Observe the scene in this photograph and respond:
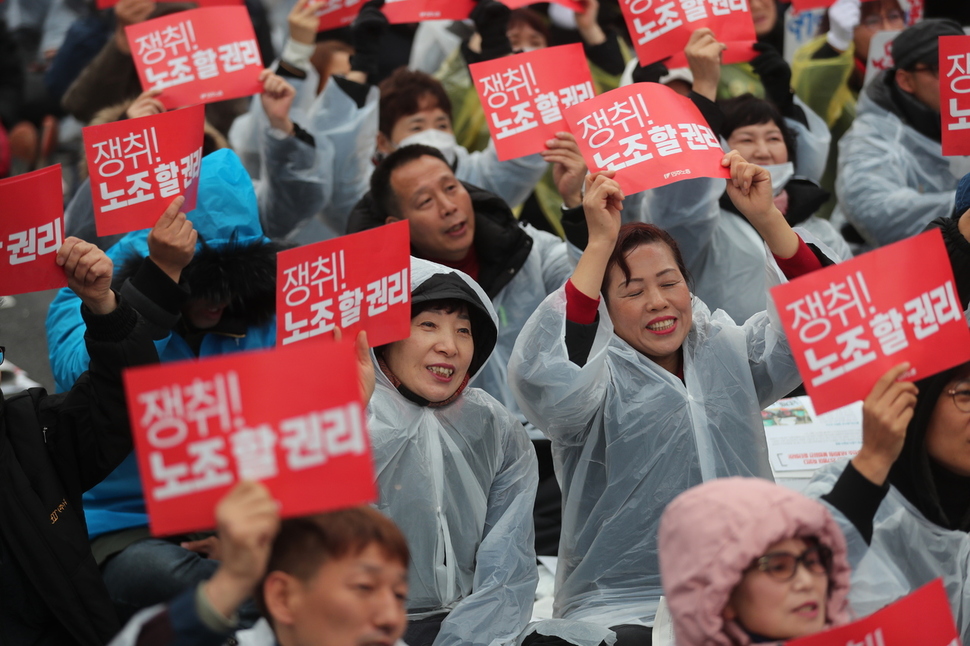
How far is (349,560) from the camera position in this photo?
2.04m

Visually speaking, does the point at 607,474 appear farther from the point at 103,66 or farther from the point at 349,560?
Answer: the point at 103,66

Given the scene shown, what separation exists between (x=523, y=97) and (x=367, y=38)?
1462 millimetres

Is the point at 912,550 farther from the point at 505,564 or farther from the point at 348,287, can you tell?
the point at 348,287

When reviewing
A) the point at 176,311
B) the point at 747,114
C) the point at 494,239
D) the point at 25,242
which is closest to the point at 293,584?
the point at 176,311

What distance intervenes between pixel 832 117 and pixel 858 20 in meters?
0.52

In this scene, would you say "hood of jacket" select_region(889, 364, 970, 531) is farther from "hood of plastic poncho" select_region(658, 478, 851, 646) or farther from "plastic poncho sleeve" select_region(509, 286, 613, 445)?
"plastic poncho sleeve" select_region(509, 286, 613, 445)

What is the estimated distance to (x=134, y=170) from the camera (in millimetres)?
3191

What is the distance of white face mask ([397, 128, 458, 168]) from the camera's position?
5051 millimetres

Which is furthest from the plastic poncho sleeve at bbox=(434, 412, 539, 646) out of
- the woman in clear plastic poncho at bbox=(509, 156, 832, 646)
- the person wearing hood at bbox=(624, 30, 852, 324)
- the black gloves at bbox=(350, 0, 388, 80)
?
the black gloves at bbox=(350, 0, 388, 80)

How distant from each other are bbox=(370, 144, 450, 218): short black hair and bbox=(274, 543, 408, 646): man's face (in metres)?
2.43

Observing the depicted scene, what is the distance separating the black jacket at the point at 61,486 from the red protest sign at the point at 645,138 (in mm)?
1401

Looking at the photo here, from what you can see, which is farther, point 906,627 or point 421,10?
point 421,10

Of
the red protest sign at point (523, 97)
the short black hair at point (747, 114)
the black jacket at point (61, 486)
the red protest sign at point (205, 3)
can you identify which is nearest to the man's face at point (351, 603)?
the black jacket at point (61, 486)

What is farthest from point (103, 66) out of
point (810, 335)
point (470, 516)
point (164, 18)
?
point (810, 335)
